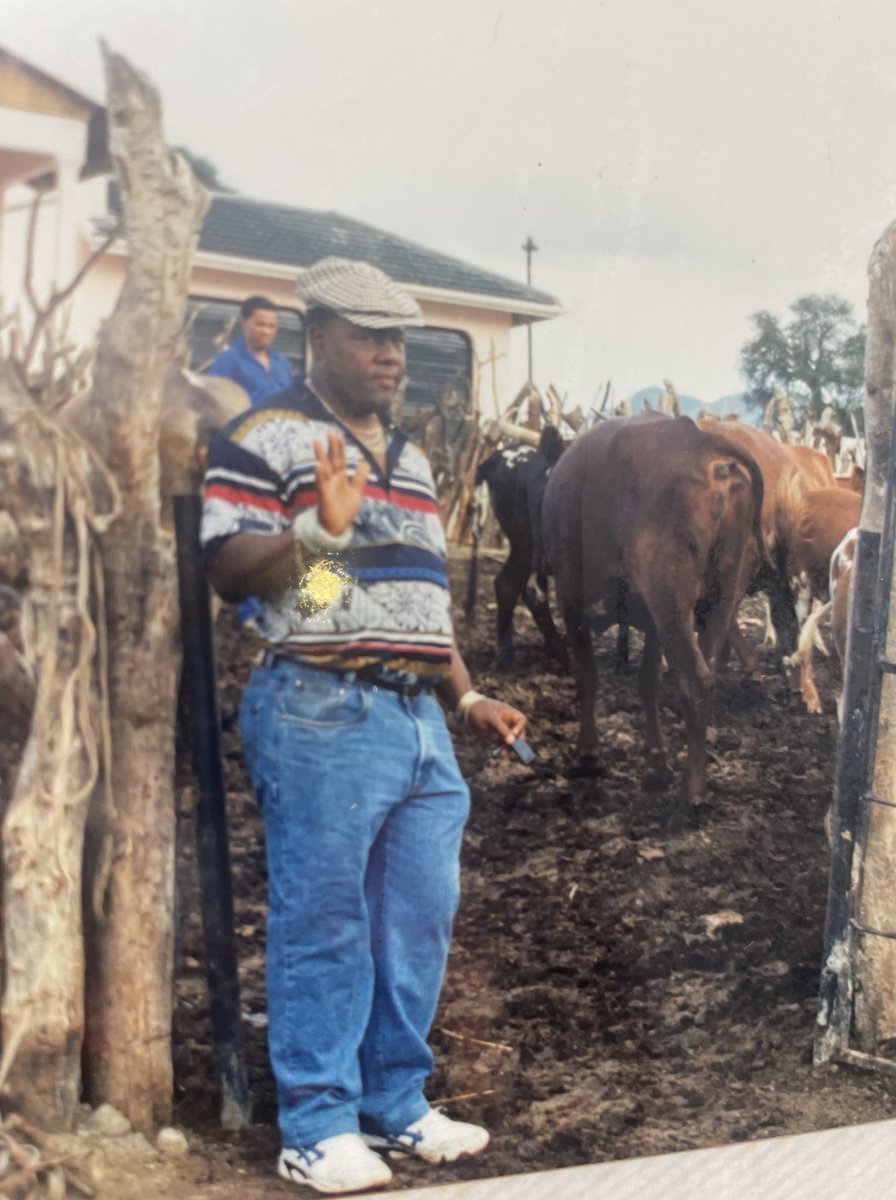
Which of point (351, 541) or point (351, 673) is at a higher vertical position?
point (351, 541)

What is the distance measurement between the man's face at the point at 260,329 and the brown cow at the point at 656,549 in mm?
875

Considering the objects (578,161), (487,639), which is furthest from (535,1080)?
(578,161)

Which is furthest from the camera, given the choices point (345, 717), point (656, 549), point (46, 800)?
point (656, 549)

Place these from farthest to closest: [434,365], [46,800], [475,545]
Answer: [475,545] < [434,365] < [46,800]

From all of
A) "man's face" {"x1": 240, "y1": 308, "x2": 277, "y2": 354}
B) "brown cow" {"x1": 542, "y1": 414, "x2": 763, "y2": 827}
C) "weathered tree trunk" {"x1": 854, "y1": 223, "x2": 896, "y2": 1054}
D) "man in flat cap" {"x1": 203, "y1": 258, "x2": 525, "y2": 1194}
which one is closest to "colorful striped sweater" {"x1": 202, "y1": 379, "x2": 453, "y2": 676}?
"man in flat cap" {"x1": 203, "y1": 258, "x2": 525, "y2": 1194}

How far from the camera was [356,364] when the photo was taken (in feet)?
9.64

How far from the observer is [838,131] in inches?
152

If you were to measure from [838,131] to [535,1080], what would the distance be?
2579mm

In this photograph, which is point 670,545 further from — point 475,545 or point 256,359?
point 256,359

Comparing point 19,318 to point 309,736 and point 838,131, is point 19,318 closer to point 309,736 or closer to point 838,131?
point 309,736

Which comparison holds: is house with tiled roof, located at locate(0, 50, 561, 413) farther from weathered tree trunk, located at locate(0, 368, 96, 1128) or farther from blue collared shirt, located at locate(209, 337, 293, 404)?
weathered tree trunk, located at locate(0, 368, 96, 1128)

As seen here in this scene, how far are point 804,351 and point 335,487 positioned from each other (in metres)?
1.61

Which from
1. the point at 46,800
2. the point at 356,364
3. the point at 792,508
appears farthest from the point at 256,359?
→ the point at 792,508

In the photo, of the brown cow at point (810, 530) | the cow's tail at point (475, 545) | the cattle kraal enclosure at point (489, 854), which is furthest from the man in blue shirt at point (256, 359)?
the brown cow at point (810, 530)
